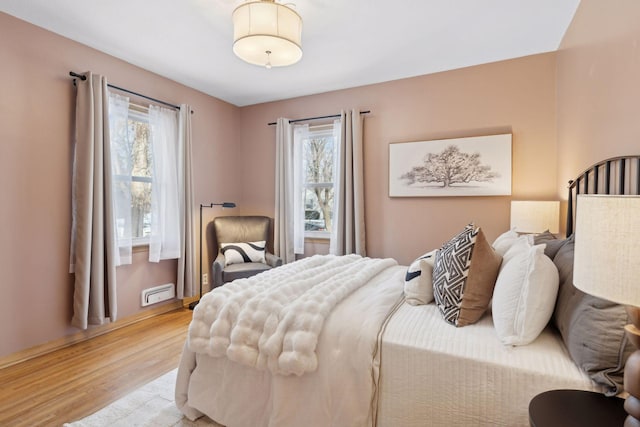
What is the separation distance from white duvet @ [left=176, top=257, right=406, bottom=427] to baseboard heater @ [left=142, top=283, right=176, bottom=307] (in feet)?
6.33

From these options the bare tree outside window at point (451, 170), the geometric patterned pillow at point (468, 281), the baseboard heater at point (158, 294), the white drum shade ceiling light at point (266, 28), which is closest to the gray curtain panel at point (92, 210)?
the baseboard heater at point (158, 294)

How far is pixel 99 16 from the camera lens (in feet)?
8.31

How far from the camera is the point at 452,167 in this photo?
3.47 metres

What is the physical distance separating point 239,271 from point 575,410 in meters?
3.03

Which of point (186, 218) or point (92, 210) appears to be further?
point (186, 218)

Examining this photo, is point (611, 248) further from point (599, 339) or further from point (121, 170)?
point (121, 170)


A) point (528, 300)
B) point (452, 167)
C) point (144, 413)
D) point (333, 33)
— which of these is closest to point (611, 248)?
point (528, 300)

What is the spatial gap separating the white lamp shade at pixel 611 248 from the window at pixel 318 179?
335cm

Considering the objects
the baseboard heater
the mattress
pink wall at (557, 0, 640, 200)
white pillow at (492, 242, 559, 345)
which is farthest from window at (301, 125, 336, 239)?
white pillow at (492, 242, 559, 345)

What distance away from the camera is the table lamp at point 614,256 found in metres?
0.77

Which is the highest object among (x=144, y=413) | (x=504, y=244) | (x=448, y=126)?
(x=448, y=126)

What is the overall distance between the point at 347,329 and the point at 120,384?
5.68 feet

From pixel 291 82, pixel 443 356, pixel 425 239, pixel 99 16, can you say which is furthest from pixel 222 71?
pixel 443 356

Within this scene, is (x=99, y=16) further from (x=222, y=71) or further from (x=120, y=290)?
(x=120, y=290)
